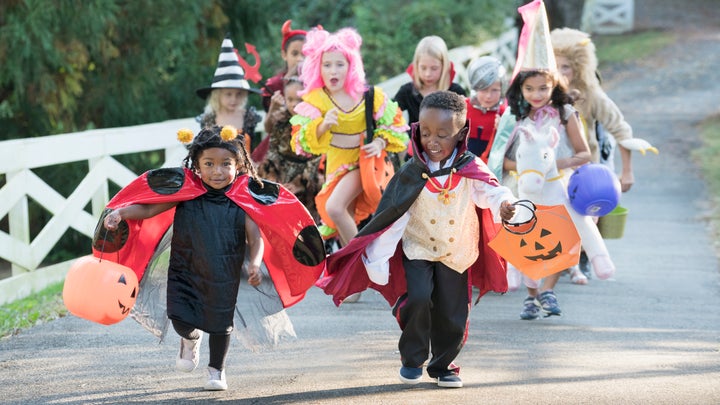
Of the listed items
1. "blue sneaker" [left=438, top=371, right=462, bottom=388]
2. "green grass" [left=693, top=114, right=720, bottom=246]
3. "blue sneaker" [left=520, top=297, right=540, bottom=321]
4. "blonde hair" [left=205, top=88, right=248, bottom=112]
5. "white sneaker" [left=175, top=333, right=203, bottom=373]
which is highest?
"blonde hair" [left=205, top=88, right=248, bottom=112]

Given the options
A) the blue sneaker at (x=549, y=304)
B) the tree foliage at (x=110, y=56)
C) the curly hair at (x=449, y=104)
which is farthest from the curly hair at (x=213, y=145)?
the tree foliage at (x=110, y=56)

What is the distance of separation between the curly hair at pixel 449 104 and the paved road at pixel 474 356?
1410mm

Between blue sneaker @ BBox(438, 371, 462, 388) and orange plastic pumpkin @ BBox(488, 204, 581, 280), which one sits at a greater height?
orange plastic pumpkin @ BBox(488, 204, 581, 280)

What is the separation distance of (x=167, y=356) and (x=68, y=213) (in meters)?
2.77

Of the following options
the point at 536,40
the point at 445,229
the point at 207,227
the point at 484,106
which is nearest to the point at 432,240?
the point at 445,229

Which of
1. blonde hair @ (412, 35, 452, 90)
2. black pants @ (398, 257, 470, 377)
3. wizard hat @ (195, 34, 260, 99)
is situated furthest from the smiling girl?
wizard hat @ (195, 34, 260, 99)

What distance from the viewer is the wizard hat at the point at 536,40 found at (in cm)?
751

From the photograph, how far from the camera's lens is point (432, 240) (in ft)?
19.5

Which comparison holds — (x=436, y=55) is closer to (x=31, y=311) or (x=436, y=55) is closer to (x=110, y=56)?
(x=31, y=311)

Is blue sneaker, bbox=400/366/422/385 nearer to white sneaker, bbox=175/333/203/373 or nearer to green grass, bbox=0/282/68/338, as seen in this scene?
white sneaker, bbox=175/333/203/373

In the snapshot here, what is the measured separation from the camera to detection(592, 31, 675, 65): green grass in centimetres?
2781

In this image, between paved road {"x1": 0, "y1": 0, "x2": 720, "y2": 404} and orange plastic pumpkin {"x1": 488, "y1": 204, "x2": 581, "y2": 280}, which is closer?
paved road {"x1": 0, "y1": 0, "x2": 720, "y2": 404}

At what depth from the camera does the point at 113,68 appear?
1221 cm

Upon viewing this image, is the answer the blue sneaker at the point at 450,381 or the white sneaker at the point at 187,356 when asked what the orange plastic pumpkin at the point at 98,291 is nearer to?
the white sneaker at the point at 187,356
